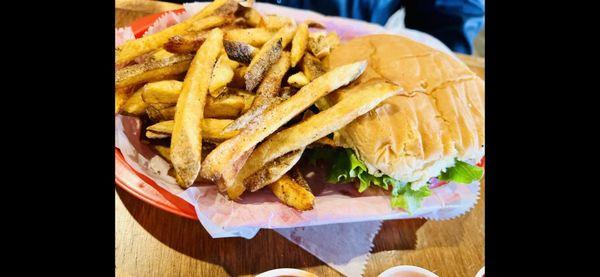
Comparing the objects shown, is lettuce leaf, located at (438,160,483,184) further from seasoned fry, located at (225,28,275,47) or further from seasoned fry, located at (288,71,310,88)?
seasoned fry, located at (225,28,275,47)

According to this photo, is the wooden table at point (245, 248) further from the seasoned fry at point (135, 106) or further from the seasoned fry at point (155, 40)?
the seasoned fry at point (155, 40)

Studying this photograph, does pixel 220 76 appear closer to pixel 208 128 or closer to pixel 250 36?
pixel 208 128

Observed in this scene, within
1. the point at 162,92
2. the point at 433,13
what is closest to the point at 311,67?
the point at 162,92

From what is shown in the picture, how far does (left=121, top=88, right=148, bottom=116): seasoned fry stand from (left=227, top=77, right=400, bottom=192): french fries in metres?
0.52

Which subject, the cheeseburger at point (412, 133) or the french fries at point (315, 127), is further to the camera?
the cheeseburger at point (412, 133)

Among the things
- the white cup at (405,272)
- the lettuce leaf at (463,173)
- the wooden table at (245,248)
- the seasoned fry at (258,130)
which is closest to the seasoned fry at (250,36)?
the seasoned fry at (258,130)

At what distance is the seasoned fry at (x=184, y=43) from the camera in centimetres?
180

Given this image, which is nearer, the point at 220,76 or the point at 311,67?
the point at 220,76

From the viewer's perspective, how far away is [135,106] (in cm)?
185

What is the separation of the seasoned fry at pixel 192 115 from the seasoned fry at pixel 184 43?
0.06m

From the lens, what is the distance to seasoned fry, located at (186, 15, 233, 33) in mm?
1926

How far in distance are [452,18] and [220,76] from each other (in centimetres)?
233

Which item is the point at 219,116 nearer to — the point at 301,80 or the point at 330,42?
the point at 301,80

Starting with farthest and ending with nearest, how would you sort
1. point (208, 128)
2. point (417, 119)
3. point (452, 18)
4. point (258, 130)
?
1. point (452, 18)
2. point (417, 119)
3. point (208, 128)
4. point (258, 130)
